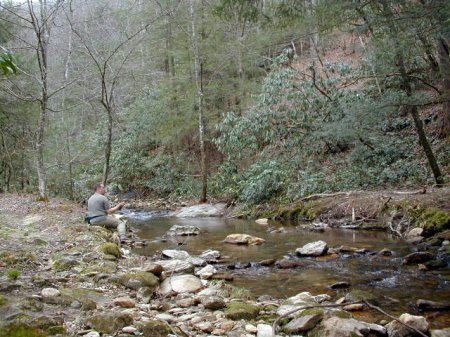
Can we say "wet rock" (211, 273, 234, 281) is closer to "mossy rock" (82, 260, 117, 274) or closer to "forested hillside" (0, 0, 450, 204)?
"mossy rock" (82, 260, 117, 274)

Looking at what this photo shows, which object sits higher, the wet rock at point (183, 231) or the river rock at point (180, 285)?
the river rock at point (180, 285)

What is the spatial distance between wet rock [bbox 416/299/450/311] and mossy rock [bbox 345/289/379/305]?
49 cm

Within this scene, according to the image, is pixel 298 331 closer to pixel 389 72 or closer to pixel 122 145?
pixel 389 72

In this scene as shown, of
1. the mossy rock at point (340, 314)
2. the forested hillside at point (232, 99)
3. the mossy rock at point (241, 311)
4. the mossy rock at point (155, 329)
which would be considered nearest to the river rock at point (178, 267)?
the mossy rock at point (241, 311)

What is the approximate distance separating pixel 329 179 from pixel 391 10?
770cm

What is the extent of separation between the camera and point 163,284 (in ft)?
19.3

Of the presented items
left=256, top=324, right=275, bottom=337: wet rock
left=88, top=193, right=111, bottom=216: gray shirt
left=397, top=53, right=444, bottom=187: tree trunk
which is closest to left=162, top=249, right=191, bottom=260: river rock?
left=88, top=193, right=111, bottom=216: gray shirt

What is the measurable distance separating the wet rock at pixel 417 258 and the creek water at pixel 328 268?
180mm

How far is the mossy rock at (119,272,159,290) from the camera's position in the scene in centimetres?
548

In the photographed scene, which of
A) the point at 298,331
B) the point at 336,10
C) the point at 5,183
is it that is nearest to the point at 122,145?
the point at 5,183

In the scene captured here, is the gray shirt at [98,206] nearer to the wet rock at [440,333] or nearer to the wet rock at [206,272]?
the wet rock at [206,272]

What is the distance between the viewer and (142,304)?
486 centimetres

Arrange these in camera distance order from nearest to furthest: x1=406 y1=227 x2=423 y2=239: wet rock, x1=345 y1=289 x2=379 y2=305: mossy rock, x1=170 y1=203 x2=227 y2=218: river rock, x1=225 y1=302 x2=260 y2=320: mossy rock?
x1=225 y1=302 x2=260 y2=320: mossy rock < x1=345 y1=289 x2=379 y2=305: mossy rock < x1=406 y1=227 x2=423 y2=239: wet rock < x1=170 y1=203 x2=227 y2=218: river rock

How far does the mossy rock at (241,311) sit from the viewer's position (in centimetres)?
466
